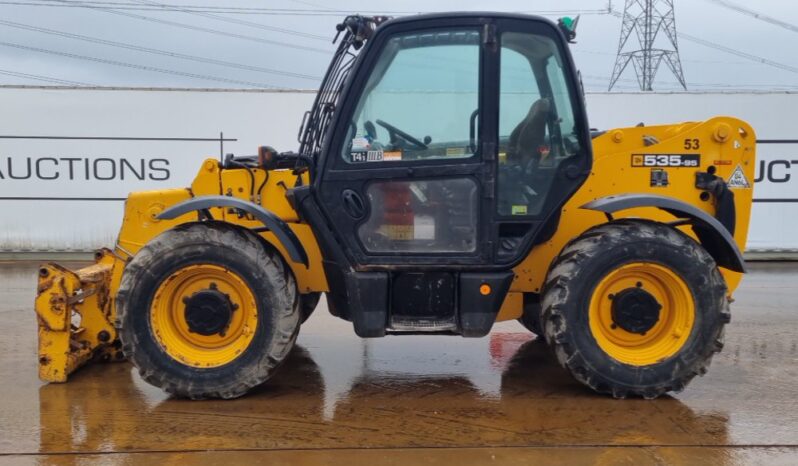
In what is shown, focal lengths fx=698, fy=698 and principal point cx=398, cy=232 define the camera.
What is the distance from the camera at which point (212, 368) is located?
416 centimetres

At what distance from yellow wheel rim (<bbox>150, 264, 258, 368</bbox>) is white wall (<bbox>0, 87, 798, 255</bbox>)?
7343 millimetres

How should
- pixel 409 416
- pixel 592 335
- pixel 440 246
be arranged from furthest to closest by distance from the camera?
1. pixel 440 246
2. pixel 592 335
3. pixel 409 416

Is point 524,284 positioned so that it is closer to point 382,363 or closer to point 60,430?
point 382,363

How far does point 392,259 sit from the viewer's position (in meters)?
4.27

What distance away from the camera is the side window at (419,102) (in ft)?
13.6

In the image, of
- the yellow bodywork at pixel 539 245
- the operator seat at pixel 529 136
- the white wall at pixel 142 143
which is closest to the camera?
the operator seat at pixel 529 136

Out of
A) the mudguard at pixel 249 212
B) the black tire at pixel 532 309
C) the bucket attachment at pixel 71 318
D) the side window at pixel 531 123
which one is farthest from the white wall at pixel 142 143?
the side window at pixel 531 123

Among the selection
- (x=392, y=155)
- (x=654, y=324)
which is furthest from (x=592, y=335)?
(x=392, y=155)

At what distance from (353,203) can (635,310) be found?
1.82m

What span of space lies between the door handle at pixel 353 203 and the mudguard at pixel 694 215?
1.37 metres

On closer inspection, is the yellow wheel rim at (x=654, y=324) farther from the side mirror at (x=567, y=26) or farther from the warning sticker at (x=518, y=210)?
the side mirror at (x=567, y=26)

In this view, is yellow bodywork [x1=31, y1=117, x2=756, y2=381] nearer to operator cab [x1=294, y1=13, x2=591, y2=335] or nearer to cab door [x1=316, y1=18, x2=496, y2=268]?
operator cab [x1=294, y1=13, x2=591, y2=335]

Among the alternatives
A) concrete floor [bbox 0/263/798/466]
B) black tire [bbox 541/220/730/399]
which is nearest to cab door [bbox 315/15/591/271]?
black tire [bbox 541/220/730/399]

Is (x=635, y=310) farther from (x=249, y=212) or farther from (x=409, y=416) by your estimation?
(x=249, y=212)
